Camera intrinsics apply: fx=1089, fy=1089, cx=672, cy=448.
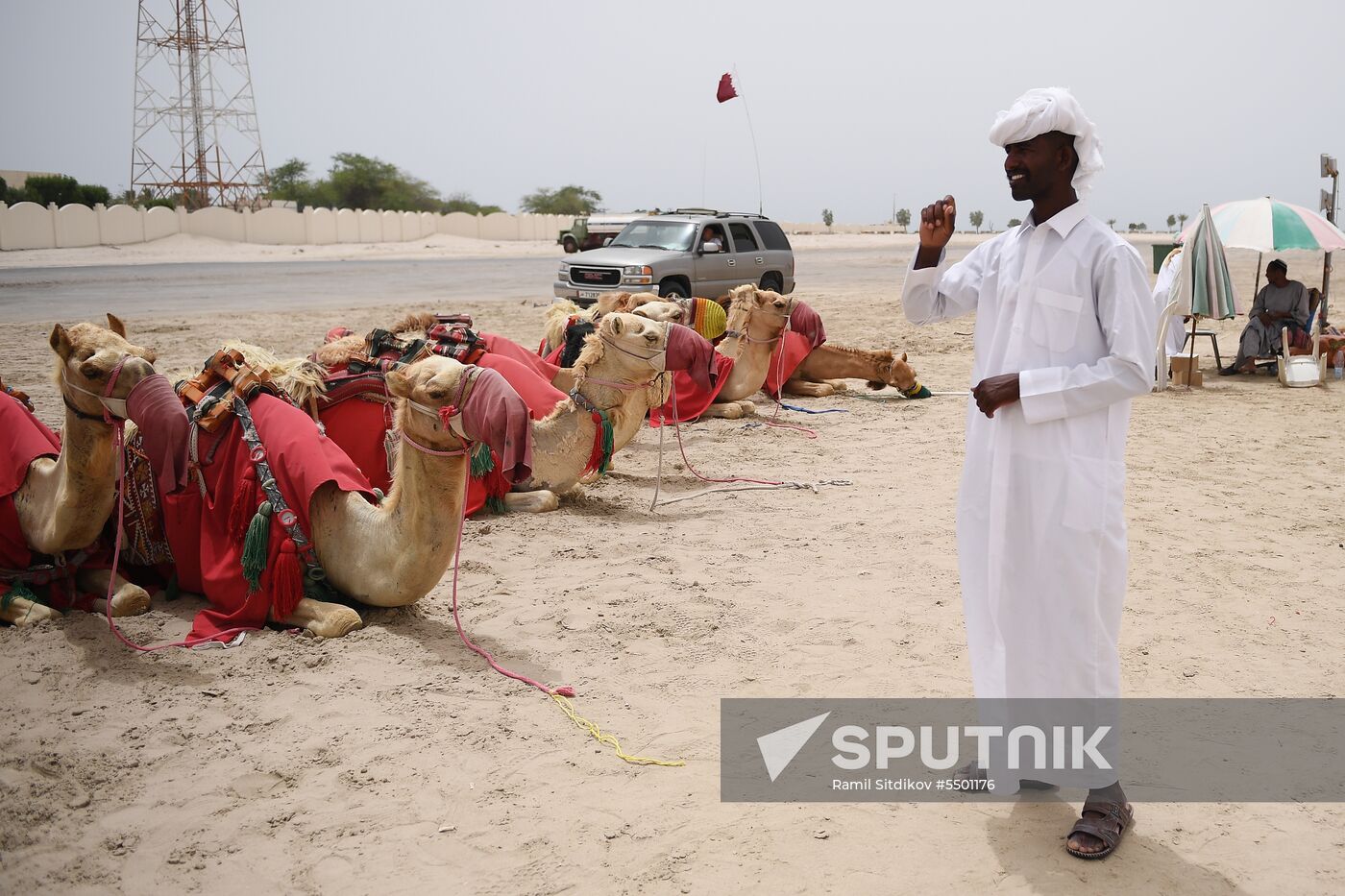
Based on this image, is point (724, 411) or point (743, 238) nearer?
point (724, 411)

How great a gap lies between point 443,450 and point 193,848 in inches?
68.4

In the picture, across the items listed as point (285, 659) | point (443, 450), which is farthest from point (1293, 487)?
point (285, 659)

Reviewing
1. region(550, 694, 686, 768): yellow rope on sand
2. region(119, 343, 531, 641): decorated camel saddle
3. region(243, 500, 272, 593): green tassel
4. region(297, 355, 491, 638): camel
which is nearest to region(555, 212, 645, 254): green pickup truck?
region(119, 343, 531, 641): decorated camel saddle

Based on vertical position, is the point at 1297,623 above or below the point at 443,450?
below

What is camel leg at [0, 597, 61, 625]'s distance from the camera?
195 inches

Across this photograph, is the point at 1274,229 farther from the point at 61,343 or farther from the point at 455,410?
the point at 61,343

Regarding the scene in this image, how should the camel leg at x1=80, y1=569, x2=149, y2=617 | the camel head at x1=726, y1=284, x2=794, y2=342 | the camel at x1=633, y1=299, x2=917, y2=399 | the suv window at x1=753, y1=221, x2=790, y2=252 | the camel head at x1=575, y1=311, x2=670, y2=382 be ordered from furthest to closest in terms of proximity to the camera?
the suv window at x1=753, y1=221, x2=790, y2=252, the camel at x1=633, y1=299, x2=917, y2=399, the camel head at x1=726, y1=284, x2=794, y2=342, the camel head at x1=575, y1=311, x2=670, y2=382, the camel leg at x1=80, y1=569, x2=149, y2=617

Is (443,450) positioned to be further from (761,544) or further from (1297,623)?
(1297,623)

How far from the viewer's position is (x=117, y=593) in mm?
5090

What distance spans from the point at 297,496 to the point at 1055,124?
339 cm

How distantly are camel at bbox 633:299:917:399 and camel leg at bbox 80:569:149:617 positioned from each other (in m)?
8.12

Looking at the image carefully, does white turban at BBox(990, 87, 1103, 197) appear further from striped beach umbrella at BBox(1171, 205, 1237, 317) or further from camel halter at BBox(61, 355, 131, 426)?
striped beach umbrella at BBox(1171, 205, 1237, 317)

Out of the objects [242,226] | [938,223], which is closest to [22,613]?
[938,223]

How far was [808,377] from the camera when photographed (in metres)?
12.4
